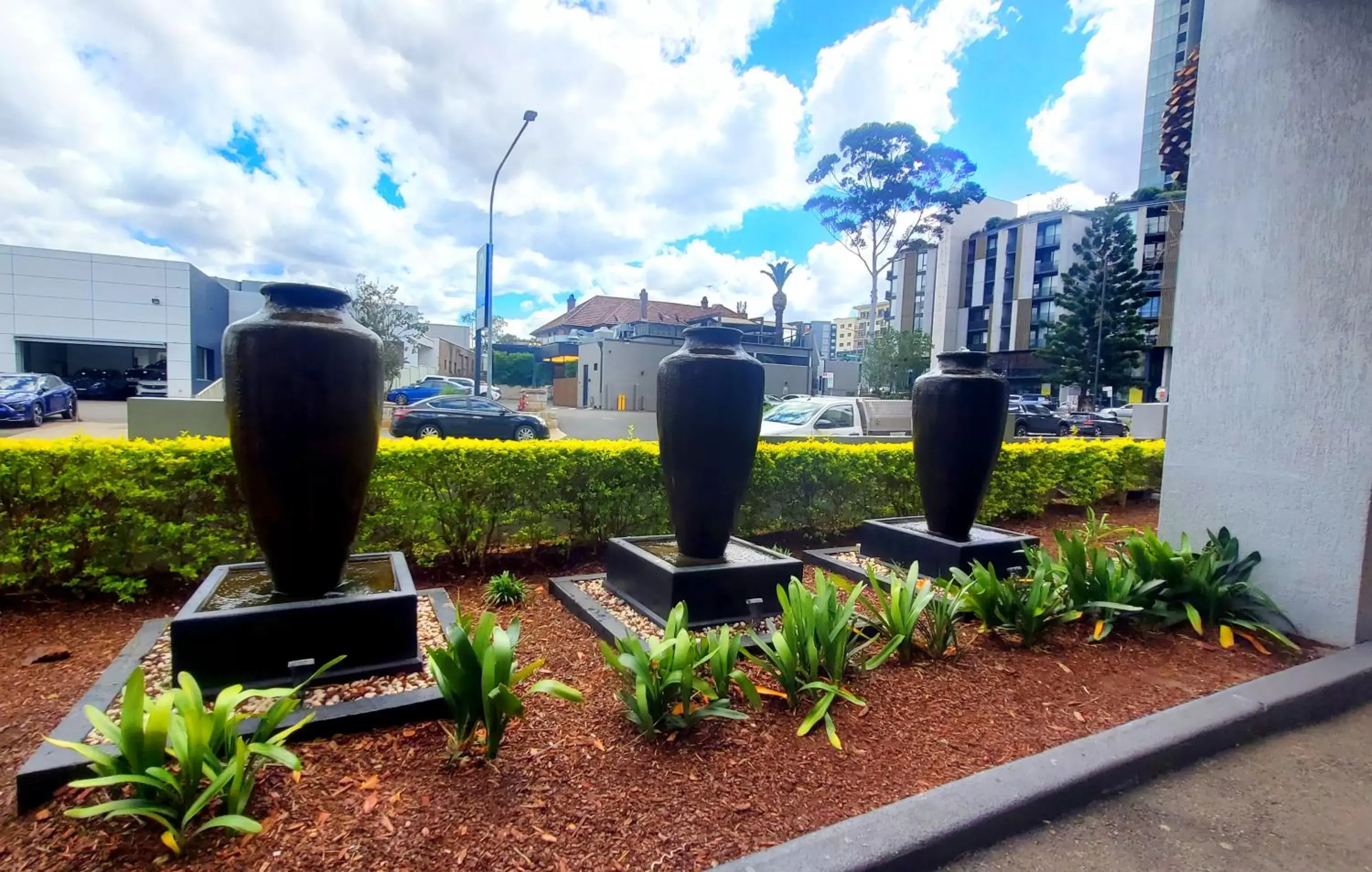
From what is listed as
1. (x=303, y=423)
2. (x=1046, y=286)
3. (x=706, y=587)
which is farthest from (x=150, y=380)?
(x=1046, y=286)

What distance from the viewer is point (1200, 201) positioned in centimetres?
452

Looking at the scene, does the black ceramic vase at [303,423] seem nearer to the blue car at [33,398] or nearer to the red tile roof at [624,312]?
the blue car at [33,398]

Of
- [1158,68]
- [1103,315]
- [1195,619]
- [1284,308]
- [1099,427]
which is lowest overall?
[1195,619]

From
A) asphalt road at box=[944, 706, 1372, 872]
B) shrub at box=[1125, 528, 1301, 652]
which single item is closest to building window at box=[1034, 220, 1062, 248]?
shrub at box=[1125, 528, 1301, 652]

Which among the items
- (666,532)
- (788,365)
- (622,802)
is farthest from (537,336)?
(622,802)

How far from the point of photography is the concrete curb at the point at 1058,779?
2006 mm

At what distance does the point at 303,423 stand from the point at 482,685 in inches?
54.6

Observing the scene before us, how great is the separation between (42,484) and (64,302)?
1218 inches

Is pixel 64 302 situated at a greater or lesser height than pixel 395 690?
greater

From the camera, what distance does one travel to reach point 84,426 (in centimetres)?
1841

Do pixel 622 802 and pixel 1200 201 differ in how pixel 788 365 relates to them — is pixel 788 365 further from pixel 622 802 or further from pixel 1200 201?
pixel 622 802

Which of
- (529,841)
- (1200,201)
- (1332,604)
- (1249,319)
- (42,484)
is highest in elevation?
(1200,201)

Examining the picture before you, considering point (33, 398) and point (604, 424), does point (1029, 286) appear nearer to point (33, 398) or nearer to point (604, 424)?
point (604, 424)

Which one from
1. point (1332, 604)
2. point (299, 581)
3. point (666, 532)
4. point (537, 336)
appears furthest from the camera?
point (537, 336)
